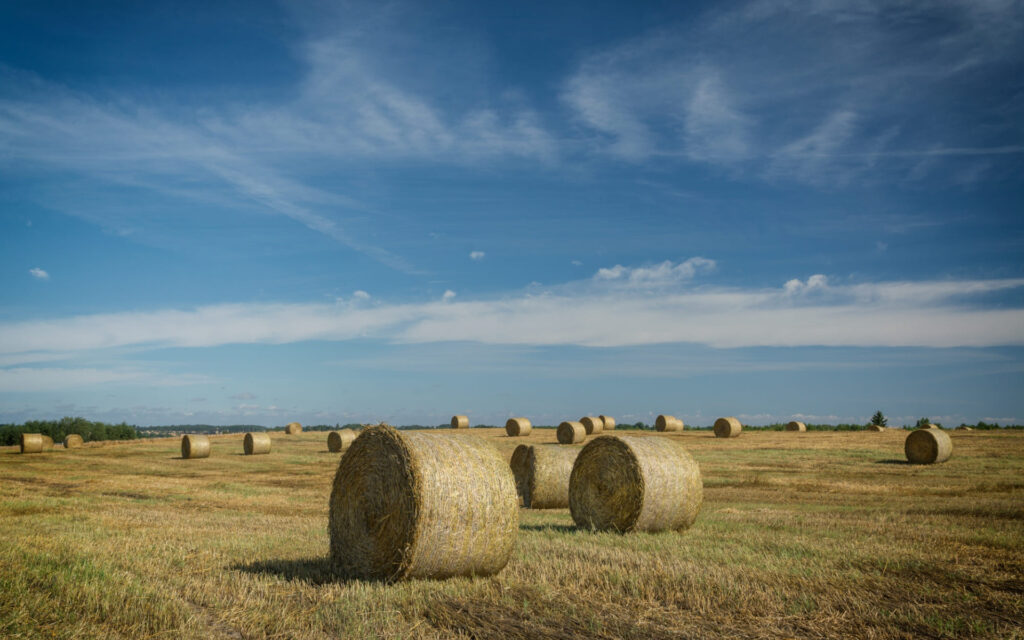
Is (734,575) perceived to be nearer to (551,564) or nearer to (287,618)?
(551,564)

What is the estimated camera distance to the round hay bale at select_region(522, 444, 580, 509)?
17.0 metres

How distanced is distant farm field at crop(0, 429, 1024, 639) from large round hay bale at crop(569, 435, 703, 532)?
1.43ft

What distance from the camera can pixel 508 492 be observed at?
8594mm

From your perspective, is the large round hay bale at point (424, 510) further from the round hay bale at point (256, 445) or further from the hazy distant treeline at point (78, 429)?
the hazy distant treeline at point (78, 429)

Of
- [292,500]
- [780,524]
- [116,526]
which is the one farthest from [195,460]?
[780,524]

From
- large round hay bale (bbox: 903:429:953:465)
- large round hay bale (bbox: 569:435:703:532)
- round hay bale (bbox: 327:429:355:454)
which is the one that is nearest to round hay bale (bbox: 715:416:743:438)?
large round hay bale (bbox: 903:429:953:465)

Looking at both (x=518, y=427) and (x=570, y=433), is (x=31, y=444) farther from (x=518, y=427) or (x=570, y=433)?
(x=570, y=433)

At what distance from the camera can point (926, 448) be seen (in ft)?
88.2

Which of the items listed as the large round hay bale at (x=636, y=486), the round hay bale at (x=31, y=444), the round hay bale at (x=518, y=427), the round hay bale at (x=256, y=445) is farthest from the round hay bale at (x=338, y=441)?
the large round hay bale at (x=636, y=486)

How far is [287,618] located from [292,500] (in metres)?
12.5

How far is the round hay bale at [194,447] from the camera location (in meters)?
34.7

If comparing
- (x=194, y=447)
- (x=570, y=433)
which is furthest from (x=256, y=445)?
(x=570, y=433)

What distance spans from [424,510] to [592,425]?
34792 millimetres

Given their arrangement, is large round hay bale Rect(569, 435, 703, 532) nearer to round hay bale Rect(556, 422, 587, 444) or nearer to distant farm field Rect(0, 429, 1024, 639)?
distant farm field Rect(0, 429, 1024, 639)
